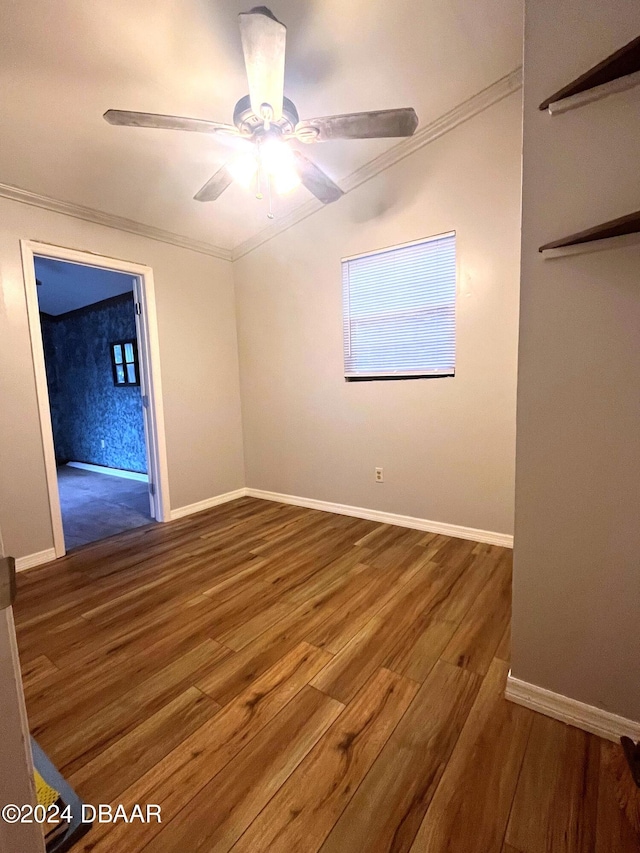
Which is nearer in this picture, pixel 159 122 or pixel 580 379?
pixel 580 379

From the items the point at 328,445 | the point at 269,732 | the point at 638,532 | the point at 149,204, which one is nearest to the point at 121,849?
the point at 269,732

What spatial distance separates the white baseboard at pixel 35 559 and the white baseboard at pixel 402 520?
6.15 feet

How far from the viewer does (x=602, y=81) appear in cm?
105

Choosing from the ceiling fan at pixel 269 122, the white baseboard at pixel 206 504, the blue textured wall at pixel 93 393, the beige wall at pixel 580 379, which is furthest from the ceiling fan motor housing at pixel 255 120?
the blue textured wall at pixel 93 393

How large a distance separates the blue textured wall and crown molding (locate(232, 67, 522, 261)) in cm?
294

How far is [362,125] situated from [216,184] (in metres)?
0.91

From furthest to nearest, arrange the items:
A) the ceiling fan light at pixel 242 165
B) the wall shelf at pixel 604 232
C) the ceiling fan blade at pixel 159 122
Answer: the ceiling fan light at pixel 242 165 < the ceiling fan blade at pixel 159 122 < the wall shelf at pixel 604 232

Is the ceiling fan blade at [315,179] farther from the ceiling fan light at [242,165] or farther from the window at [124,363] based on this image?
the window at [124,363]

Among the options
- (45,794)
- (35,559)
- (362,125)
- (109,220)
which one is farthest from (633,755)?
(109,220)

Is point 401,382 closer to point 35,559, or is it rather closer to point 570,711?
point 570,711

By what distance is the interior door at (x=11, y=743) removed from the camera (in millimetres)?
596

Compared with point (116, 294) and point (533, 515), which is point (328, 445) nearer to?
point (533, 515)

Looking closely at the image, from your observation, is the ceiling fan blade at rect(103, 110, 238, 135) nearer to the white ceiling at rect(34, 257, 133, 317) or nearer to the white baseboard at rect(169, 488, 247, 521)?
the white baseboard at rect(169, 488, 247, 521)

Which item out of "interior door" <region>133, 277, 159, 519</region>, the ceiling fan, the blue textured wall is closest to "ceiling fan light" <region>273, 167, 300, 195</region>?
the ceiling fan
